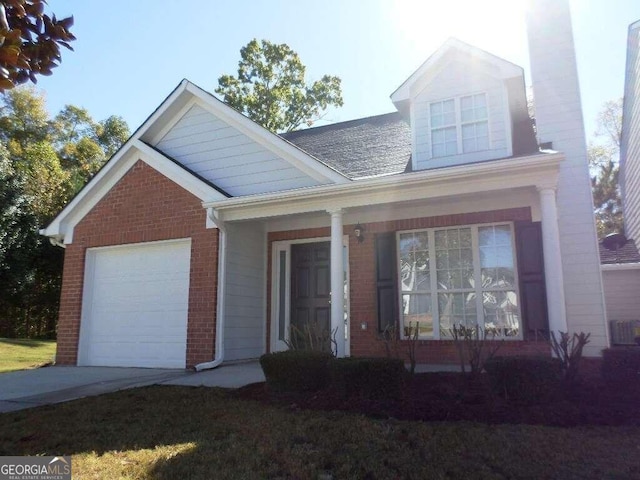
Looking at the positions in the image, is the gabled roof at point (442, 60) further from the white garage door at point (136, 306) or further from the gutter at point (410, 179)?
the white garage door at point (136, 306)

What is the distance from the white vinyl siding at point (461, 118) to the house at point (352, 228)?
0.08ft

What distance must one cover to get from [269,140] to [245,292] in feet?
9.66

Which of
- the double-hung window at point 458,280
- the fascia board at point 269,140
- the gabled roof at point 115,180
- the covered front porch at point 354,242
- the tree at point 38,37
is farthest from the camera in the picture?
the gabled roof at point 115,180

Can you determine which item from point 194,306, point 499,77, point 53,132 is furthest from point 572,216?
point 53,132

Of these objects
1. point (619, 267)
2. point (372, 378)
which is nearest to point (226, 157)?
point (372, 378)

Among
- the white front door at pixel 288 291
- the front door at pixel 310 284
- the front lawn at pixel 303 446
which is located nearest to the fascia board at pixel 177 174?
the white front door at pixel 288 291

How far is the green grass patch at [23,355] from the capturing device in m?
10.7

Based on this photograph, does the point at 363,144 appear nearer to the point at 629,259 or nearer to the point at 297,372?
the point at 297,372

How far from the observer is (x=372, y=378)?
540 centimetres

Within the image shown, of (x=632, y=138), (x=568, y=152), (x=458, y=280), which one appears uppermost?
(x=632, y=138)

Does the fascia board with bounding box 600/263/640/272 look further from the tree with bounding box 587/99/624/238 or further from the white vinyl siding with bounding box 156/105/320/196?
the tree with bounding box 587/99/624/238

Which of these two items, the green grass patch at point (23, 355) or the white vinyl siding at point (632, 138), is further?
the white vinyl siding at point (632, 138)

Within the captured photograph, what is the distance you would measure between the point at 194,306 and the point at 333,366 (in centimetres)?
418

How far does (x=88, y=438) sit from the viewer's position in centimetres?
444
